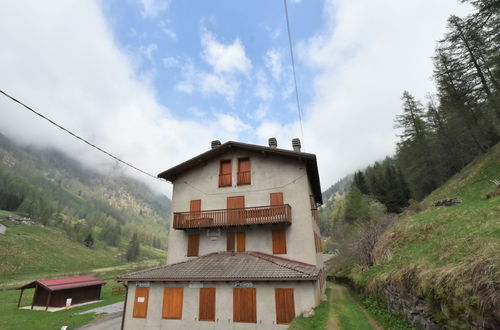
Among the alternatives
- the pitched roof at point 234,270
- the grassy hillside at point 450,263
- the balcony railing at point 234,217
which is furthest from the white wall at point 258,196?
the grassy hillside at point 450,263

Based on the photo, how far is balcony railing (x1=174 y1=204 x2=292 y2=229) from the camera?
1966 centimetres

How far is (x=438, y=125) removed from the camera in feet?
127

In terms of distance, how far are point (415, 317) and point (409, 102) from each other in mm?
40800

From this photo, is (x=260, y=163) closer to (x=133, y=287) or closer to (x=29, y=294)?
(x=133, y=287)

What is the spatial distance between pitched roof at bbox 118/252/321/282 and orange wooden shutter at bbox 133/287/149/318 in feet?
3.11

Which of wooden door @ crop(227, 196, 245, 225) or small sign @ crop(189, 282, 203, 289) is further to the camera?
wooden door @ crop(227, 196, 245, 225)

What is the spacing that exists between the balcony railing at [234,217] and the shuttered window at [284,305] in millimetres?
5009

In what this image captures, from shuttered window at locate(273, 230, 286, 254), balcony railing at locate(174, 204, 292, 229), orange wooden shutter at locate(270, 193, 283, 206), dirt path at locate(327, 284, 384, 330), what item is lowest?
dirt path at locate(327, 284, 384, 330)

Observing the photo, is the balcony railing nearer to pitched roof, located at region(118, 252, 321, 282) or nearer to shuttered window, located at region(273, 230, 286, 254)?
shuttered window, located at region(273, 230, 286, 254)

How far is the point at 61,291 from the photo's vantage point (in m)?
31.5

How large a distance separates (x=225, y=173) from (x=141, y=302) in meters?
12.0

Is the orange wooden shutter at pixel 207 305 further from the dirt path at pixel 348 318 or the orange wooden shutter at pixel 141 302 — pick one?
the dirt path at pixel 348 318

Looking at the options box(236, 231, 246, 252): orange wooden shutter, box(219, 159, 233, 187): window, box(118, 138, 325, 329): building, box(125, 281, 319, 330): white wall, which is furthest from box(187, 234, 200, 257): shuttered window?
box(219, 159, 233, 187): window

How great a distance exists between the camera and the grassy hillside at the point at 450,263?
7.09 metres
